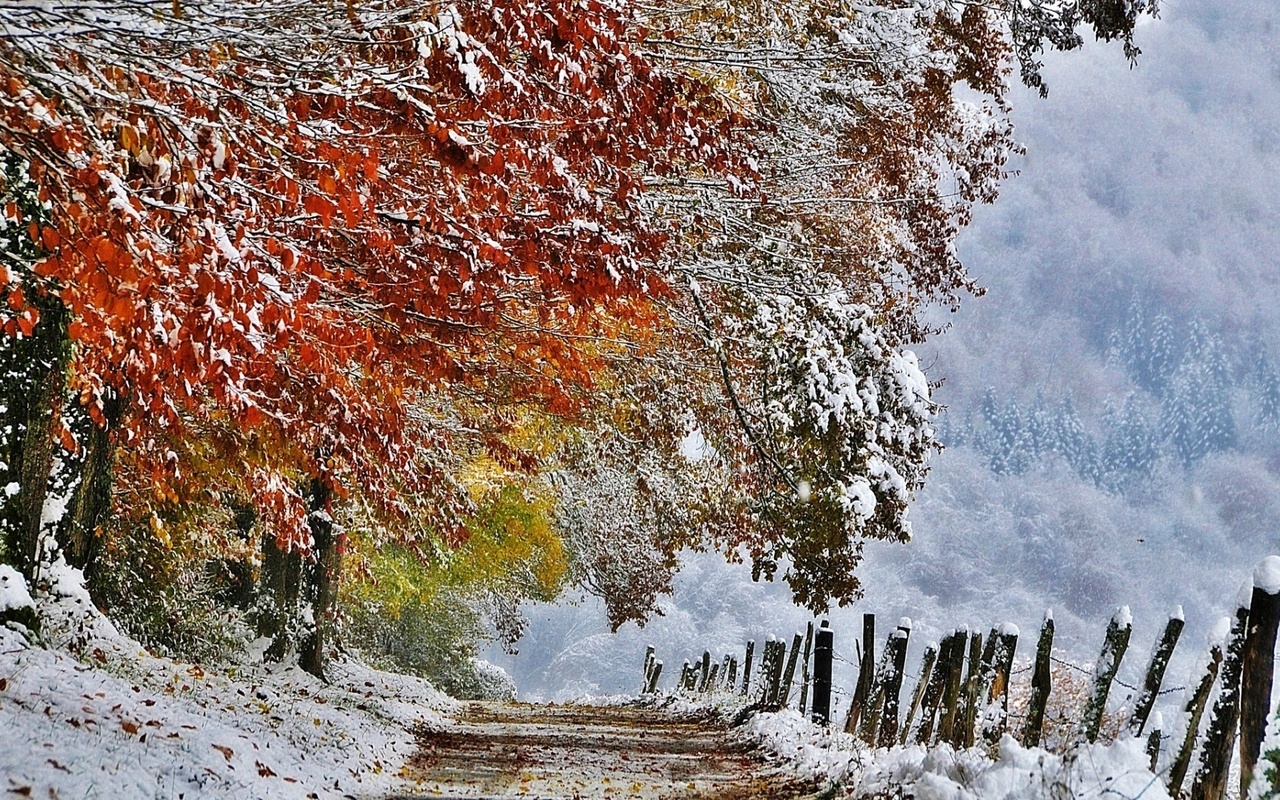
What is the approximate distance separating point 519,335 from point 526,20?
18.1ft

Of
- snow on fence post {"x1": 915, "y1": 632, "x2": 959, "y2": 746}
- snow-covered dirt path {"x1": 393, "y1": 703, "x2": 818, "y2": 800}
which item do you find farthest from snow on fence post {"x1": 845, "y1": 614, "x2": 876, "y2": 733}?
snow on fence post {"x1": 915, "y1": 632, "x2": 959, "y2": 746}

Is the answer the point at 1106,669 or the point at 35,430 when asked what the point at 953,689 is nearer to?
the point at 1106,669

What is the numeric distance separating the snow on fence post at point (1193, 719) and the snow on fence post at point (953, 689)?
382 cm

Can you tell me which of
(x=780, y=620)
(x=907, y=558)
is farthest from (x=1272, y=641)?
(x=907, y=558)

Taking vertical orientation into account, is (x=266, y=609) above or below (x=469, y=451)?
below

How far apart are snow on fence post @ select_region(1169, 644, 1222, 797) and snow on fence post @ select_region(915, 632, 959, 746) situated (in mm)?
4456

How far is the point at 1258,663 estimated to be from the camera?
5402 mm

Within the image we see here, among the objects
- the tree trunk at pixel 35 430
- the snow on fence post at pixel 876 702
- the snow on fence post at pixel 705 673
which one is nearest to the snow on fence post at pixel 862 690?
the snow on fence post at pixel 876 702

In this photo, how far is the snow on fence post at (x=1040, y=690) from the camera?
7.49 m

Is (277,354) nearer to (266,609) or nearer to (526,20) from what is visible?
(526,20)

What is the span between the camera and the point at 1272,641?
5.44m

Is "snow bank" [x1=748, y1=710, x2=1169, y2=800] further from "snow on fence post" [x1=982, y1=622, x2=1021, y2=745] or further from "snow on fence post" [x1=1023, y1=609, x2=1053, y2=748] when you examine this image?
"snow on fence post" [x1=982, y1=622, x2=1021, y2=745]

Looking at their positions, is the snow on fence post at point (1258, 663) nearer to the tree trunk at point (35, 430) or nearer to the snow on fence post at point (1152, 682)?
the snow on fence post at point (1152, 682)

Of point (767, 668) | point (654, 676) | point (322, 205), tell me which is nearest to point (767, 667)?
point (767, 668)
